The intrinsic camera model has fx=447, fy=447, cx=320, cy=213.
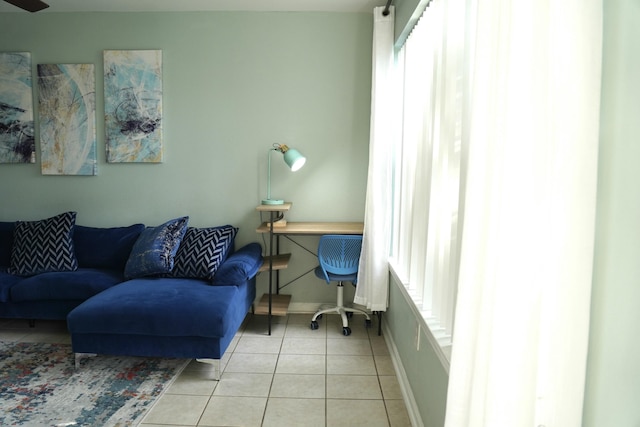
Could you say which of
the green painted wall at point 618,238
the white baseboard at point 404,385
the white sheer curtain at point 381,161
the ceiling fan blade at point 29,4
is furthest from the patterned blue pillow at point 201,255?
the green painted wall at point 618,238

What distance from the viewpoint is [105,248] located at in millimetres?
3830

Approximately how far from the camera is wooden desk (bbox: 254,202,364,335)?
359 cm

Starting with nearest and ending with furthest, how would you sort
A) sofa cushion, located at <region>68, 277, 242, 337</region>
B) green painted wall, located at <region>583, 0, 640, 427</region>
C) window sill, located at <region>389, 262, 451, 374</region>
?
green painted wall, located at <region>583, 0, 640, 427</region> < window sill, located at <region>389, 262, 451, 374</region> < sofa cushion, located at <region>68, 277, 242, 337</region>

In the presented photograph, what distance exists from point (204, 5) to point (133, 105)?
1063 millimetres

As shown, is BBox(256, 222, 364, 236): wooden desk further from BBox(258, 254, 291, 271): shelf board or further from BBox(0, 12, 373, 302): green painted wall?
BBox(258, 254, 291, 271): shelf board

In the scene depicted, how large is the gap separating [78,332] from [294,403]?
144cm

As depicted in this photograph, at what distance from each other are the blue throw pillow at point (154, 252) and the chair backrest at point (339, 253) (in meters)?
1.15

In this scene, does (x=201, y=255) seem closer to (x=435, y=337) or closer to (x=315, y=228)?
(x=315, y=228)

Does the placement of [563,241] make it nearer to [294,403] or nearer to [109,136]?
[294,403]

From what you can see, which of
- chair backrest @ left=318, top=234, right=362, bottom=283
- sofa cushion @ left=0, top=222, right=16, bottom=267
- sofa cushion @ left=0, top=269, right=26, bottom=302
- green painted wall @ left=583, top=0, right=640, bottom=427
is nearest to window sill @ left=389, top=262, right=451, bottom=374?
green painted wall @ left=583, top=0, right=640, bottom=427

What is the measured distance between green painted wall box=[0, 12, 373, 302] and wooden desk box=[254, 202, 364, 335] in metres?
0.19

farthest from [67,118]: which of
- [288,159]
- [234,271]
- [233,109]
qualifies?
[234,271]

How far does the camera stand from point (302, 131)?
13.0ft

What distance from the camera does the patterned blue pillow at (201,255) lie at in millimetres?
3410
